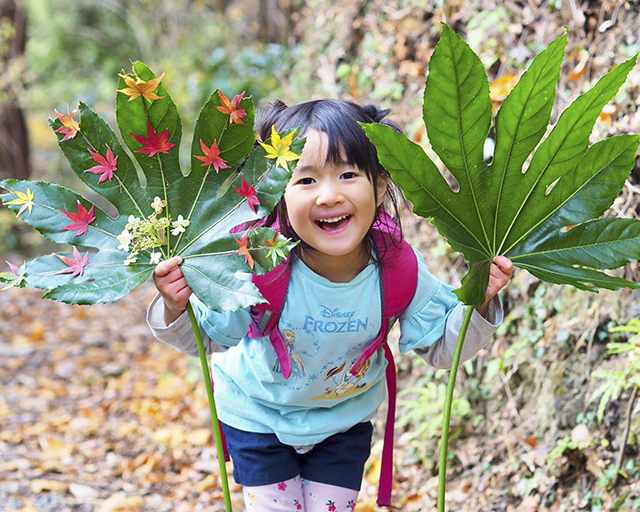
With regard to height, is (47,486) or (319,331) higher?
(319,331)

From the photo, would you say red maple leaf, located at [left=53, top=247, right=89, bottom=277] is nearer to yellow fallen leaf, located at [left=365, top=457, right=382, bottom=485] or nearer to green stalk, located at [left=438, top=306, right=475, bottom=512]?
green stalk, located at [left=438, top=306, right=475, bottom=512]

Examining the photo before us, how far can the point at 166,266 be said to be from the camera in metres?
1.35

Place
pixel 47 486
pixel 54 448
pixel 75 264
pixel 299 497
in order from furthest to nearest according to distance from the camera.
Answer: pixel 54 448, pixel 47 486, pixel 299 497, pixel 75 264

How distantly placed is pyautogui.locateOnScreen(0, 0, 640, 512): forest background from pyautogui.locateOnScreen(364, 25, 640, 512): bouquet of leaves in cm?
91

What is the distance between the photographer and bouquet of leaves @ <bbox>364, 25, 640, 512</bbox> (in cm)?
114

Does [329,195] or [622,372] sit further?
[622,372]

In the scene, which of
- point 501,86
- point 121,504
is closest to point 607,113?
point 501,86

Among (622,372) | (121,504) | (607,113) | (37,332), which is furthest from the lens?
(37,332)

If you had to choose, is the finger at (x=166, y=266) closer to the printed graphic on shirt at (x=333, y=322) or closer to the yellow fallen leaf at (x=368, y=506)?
the printed graphic on shirt at (x=333, y=322)

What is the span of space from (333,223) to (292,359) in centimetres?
41

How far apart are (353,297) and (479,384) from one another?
1.22 m

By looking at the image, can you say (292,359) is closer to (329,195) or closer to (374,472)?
(329,195)

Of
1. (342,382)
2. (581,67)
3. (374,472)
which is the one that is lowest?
(374,472)

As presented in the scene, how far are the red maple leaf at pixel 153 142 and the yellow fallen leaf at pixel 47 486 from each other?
6.29 feet
